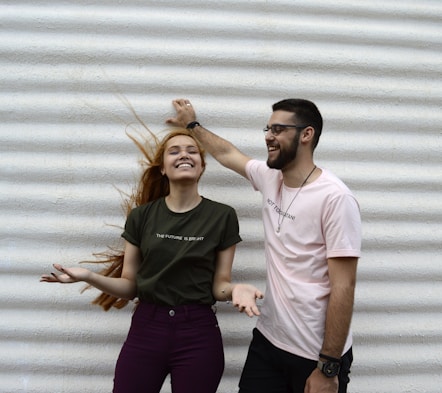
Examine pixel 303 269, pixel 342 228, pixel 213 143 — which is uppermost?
pixel 213 143

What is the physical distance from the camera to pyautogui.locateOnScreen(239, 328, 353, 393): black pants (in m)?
1.95

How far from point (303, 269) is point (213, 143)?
907mm

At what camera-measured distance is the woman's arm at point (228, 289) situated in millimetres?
1802

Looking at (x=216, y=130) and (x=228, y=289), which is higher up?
(x=216, y=130)

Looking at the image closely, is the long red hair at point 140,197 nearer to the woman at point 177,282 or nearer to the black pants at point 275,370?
the woman at point 177,282

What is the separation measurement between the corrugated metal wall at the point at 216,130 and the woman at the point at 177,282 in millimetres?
462

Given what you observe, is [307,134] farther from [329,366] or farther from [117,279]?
[117,279]

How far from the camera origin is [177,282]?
204 cm

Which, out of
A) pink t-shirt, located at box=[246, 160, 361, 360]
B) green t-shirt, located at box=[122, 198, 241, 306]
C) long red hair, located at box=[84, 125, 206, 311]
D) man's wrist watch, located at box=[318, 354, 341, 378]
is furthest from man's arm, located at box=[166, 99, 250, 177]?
man's wrist watch, located at box=[318, 354, 341, 378]

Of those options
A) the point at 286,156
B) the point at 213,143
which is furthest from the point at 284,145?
the point at 213,143

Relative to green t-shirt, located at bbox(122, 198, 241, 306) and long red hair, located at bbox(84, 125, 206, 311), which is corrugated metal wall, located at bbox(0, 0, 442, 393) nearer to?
long red hair, located at bbox(84, 125, 206, 311)

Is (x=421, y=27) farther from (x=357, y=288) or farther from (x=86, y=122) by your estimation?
(x=86, y=122)

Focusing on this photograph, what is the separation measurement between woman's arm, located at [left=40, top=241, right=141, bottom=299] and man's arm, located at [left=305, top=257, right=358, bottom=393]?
92 centimetres

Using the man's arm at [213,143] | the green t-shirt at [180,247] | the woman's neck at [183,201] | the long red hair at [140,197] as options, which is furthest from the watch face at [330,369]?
the long red hair at [140,197]
